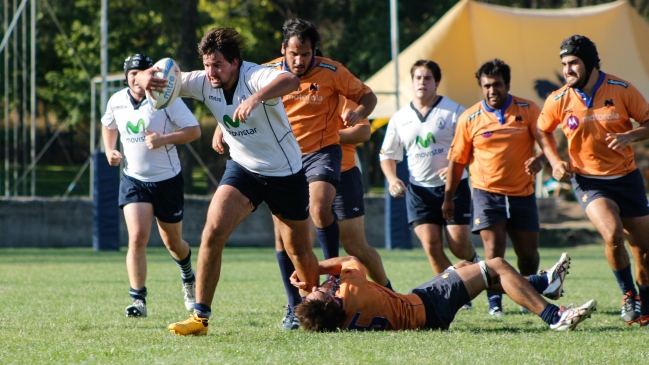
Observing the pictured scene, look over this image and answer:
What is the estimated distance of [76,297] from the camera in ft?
27.4

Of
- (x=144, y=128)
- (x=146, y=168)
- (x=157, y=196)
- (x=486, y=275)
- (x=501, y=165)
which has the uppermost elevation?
(x=144, y=128)

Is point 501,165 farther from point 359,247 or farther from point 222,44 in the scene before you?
point 222,44

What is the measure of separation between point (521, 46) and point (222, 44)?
15.8 meters

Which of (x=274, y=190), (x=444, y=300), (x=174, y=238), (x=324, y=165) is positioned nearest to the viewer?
(x=274, y=190)

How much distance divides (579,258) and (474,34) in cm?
691

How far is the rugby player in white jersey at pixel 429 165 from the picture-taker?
810cm

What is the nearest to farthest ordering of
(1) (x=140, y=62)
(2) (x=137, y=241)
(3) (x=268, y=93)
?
(3) (x=268, y=93)
(1) (x=140, y=62)
(2) (x=137, y=241)

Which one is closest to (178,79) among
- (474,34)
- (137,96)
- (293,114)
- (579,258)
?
(293,114)

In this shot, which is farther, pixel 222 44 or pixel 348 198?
pixel 348 198

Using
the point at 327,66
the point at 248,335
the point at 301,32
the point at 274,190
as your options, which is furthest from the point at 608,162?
the point at 248,335

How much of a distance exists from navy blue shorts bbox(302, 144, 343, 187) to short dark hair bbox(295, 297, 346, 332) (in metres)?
1.24

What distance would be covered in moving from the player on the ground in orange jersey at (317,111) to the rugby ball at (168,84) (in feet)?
4.65

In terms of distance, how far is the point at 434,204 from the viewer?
8.19 meters

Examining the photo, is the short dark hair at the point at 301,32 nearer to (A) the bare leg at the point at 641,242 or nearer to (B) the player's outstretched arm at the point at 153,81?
(B) the player's outstretched arm at the point at 153,81
